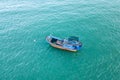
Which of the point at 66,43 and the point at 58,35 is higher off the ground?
the point at 66,43

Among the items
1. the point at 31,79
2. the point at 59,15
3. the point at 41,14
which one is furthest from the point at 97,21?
the point at 31,79

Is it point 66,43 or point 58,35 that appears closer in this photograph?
point 66,43

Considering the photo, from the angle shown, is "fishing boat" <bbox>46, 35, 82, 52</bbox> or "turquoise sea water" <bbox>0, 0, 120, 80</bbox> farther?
"fishing boat" <bbox>46, 35, 82, 52</bbox>

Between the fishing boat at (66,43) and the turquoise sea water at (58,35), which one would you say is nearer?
the turquoise sea water at (58,35)
